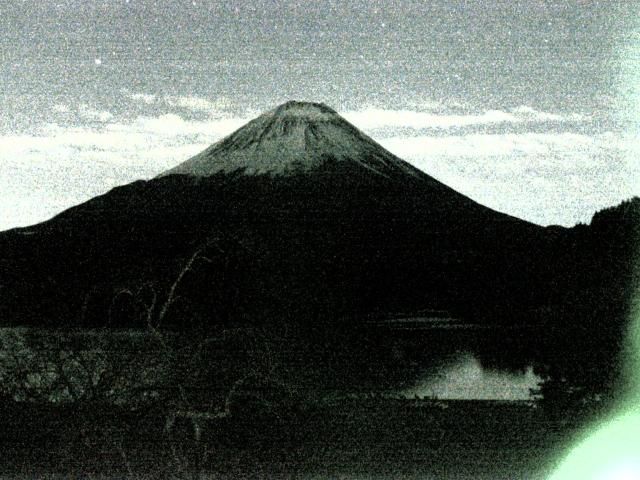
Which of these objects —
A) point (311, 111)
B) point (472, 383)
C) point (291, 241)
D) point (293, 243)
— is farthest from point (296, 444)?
point (311, 111)

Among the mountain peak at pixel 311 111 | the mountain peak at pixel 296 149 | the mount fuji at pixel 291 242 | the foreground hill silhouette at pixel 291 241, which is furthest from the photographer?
the mountain peak at pixel 311 111

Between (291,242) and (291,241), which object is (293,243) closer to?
(291,242)

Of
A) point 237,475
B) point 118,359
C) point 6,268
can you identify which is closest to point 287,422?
point 237,475

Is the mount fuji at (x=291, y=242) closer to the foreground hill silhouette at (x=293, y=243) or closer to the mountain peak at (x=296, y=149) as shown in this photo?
the foreground hill silhouette at (x=293, y=243)

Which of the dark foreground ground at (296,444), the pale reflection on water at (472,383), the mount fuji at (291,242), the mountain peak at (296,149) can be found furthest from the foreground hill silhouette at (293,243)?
the dark foreground ground at (296,444)

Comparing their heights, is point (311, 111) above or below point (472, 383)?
above

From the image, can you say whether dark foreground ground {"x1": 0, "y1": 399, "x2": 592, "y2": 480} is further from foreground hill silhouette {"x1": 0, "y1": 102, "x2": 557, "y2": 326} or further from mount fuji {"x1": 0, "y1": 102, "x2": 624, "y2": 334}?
foreground hill silhouette {"x1": 0, "y1": 102, "x2": 557, "y2": 326}

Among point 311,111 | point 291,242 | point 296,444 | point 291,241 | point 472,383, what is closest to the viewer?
point 296,444

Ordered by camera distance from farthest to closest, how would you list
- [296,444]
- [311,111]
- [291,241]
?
[311,111]
[291,241]
[296,444]
